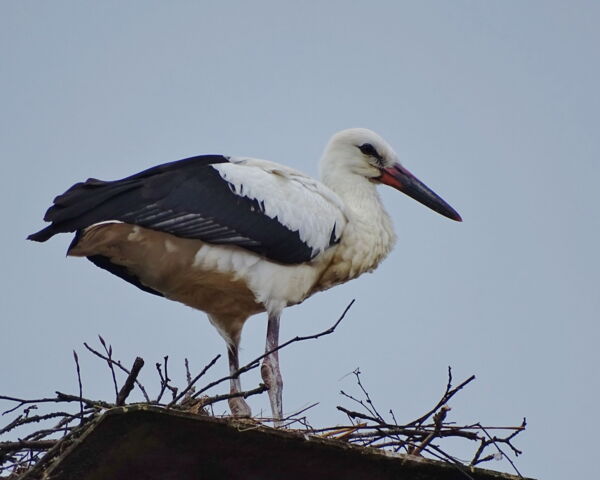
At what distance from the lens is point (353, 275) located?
24.1 feet

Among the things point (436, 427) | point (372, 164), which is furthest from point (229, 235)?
point (436, 427)

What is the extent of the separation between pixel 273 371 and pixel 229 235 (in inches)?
33.9

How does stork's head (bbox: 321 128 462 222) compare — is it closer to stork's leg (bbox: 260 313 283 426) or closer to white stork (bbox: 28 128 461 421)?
white stork (bbox: 28 128 461 421)

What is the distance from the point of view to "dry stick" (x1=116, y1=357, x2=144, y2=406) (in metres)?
4.27

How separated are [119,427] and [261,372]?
2.82 meters

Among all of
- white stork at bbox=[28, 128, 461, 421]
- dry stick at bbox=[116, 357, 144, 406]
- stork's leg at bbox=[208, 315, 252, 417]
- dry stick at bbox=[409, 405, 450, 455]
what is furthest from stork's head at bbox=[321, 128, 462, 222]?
dry stick at bbox=[116, 357, 144, 406]

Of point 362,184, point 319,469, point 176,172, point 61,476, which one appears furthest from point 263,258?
point 61,476

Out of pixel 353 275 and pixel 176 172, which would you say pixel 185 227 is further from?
pixel 353 275

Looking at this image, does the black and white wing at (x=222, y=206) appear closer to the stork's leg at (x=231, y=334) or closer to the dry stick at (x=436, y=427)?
the stork's leg at (x=231, y=334)

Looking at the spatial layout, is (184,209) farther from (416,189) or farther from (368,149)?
(416,189)

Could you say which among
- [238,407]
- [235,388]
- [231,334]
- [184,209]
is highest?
[184,209]

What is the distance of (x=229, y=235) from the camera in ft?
21.6

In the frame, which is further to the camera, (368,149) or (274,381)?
(368,149)

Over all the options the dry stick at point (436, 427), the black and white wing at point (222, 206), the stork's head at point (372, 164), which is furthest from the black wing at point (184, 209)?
the dry stick at point (436, 427)
